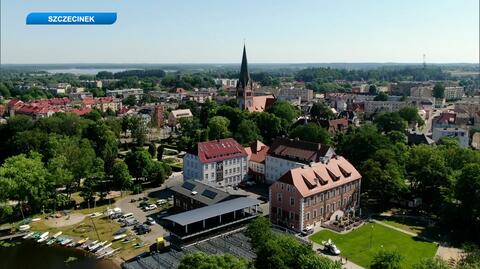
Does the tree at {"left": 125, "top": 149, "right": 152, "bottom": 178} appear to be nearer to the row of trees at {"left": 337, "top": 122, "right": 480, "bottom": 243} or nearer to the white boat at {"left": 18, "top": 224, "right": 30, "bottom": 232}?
the white boat at {"left": 18, "top": 224, "right": 30, "bottom": 232}

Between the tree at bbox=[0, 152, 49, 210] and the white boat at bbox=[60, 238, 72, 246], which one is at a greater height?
the tree at bbox=[0, 152, 49, 210]

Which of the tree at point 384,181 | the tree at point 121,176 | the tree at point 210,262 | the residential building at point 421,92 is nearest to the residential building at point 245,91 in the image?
the tree at point 121,176

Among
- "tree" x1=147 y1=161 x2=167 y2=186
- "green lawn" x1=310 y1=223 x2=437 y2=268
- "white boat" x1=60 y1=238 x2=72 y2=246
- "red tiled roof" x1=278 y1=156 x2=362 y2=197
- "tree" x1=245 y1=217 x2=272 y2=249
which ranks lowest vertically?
"white boat" x1=60 y1=238 x2=72 y2=246

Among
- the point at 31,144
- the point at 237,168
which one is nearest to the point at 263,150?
the point at 237,168

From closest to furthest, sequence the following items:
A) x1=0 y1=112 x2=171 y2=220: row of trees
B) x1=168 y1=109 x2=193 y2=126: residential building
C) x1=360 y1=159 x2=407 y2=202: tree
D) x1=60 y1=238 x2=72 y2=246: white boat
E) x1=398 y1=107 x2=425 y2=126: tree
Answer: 1. x1=60 y1=238 x2=72 y2=246: white boat
2. x1=0 y1=112 x2=171 y2=220: row of trees
3. x1=360 y1=159 x2=407 y2=202: tree
4. x1=398 y1=107 x2=425 y2=126: tree
5. x1=168 y1=109 x2=193 y2=126: residential building

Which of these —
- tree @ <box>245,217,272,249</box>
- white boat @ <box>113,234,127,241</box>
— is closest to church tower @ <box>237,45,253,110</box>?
white boat @ <box>113,234,127,241</box>
